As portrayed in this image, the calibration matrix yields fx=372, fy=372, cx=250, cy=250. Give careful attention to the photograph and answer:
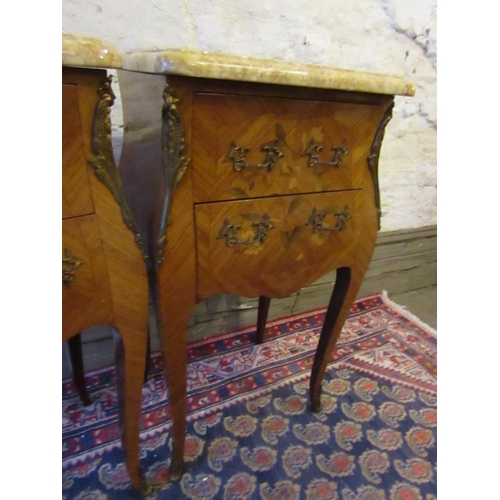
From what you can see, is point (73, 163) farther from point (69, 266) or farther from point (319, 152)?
point (319, 152)

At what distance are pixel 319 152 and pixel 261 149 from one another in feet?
0.42

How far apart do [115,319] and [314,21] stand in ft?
3.59

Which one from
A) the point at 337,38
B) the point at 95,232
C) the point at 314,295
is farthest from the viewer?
the point at 314,295

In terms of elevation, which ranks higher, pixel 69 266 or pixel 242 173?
pixel 242 173

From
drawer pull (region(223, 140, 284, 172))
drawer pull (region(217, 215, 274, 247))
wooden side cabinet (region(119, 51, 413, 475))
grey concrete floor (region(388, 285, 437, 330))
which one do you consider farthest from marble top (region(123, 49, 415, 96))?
grey concrete floor (region(388, 285, 437, 330))

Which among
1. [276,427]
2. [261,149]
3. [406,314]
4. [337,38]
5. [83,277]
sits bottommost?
[276,427]

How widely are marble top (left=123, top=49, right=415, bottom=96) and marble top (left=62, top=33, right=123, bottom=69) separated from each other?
8 cm

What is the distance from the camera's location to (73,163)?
490mm

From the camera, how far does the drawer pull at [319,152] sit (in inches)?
27.2

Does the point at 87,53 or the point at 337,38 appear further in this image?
the point at 337,38

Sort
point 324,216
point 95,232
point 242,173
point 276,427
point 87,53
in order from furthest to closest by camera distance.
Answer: point 276,427, point 324,216, point 242,173, point 95,232, point 87,53

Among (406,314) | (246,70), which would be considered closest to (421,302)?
(406,314)

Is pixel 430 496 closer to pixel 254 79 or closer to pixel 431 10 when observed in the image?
pixel 254 79

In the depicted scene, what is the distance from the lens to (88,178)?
509 millimetres
